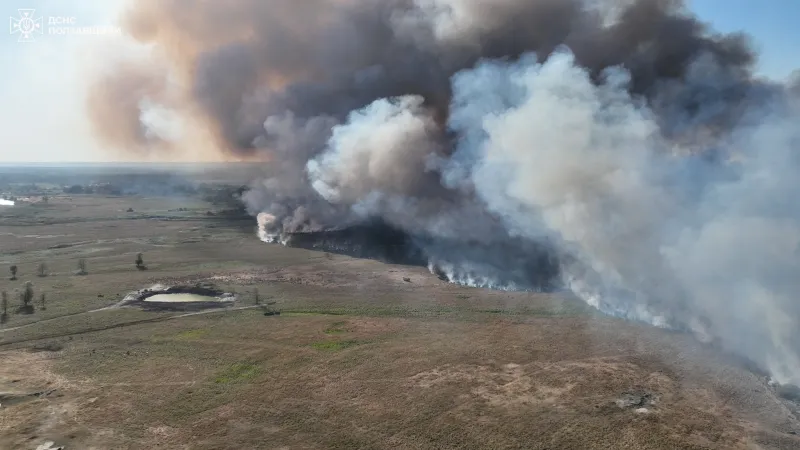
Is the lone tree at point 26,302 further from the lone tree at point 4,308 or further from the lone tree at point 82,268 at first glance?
the lone tree at point 82,268

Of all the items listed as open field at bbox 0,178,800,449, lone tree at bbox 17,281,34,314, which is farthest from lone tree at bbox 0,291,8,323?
lone tree at bbox 17,281,34,314

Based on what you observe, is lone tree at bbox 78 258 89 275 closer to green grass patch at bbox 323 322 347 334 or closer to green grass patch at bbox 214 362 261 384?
green grass patch at bbox 323 322 347 334

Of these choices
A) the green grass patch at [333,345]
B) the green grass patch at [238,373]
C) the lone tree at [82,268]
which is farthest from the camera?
the lone tree at [82,268]

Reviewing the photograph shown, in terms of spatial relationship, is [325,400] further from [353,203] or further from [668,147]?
[353,203]

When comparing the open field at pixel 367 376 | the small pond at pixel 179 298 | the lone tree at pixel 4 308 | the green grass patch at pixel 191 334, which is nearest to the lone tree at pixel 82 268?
the open field at pixel 367 376

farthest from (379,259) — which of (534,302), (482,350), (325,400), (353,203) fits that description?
(325,400)

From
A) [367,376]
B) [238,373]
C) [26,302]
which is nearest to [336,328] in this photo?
[367,376]
